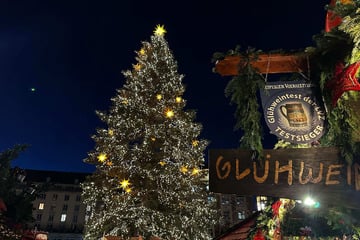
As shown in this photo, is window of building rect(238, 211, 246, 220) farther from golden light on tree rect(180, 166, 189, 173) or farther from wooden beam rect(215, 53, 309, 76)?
wooden beam rect(215, 53, 309, 76)

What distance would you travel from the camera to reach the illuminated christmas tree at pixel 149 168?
12227 millimetres

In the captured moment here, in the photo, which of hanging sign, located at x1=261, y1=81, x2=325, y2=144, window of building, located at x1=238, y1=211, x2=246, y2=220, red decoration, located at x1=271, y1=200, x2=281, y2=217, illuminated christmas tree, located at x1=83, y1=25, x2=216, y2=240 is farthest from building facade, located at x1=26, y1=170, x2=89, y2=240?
hanging sign, located at x1=261, y1=81, x2=325, y2=144

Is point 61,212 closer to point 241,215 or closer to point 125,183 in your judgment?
point 241,215

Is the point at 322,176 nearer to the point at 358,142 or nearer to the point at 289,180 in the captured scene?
the point at 289,180

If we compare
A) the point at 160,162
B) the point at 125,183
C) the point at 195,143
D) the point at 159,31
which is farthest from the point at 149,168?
the point at 159,31

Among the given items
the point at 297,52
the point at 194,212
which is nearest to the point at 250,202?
the point at 194,212

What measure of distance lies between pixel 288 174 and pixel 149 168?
10924 millimetres

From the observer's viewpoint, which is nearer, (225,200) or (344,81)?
(344,81)

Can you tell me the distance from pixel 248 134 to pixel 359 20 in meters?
1.53

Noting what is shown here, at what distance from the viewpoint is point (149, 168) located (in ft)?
42.9

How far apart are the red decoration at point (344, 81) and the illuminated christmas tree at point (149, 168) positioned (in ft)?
34.9

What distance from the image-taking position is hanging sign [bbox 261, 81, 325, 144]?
2914 millimetres

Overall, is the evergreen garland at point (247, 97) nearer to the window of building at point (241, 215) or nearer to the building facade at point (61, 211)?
the window of building at point (241, 215)

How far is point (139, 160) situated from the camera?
13648 millimetres
